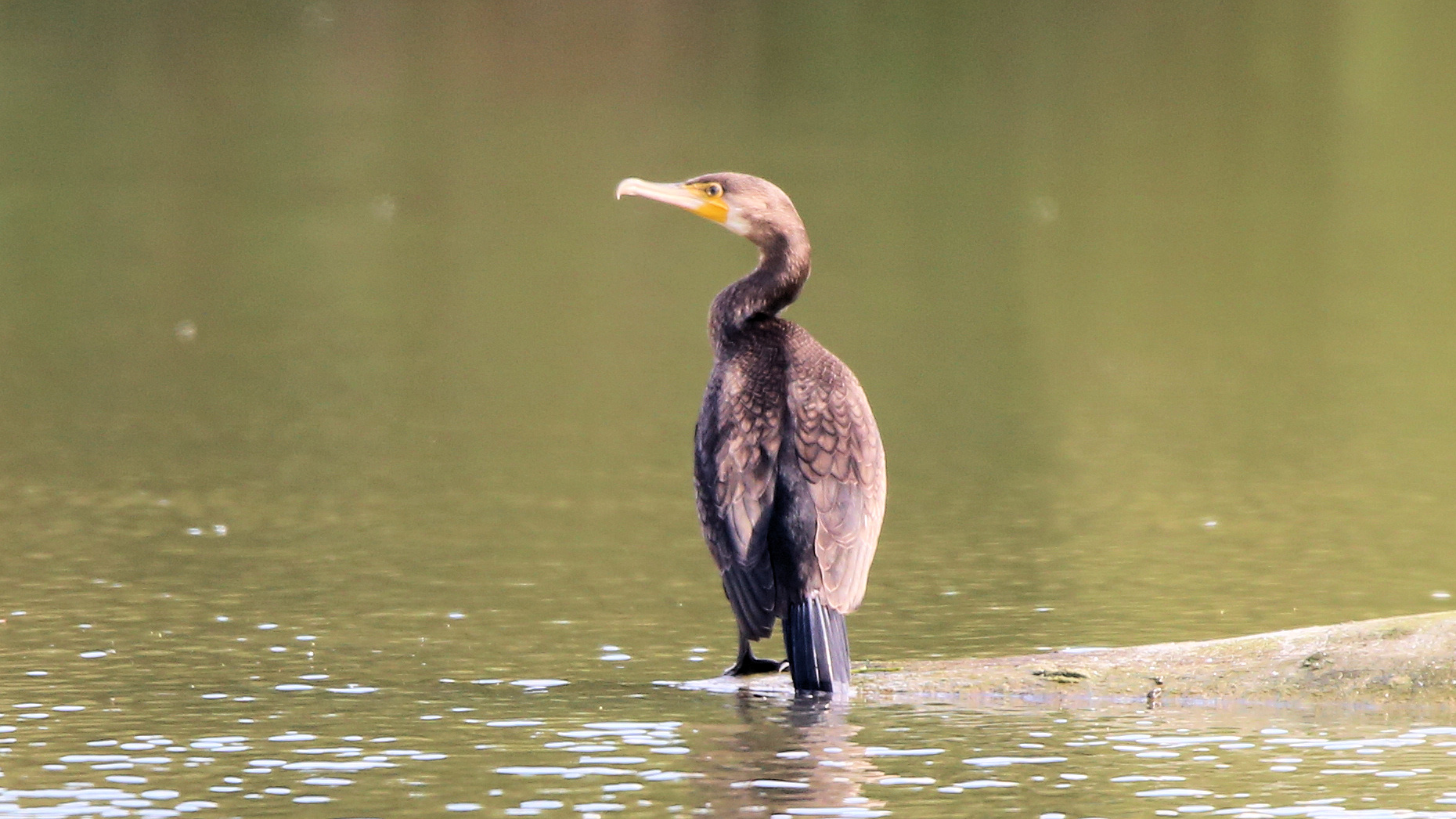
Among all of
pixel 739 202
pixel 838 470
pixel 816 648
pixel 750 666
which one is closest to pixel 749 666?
pixel 750 666

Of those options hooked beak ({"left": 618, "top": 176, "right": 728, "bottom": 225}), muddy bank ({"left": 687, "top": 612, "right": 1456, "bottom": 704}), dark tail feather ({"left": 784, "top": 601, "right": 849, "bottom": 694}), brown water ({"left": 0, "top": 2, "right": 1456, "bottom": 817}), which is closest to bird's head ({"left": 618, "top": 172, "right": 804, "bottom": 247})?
hooked beak ({"left": 618, "top": 176, "right": 728, "bottom": 225})

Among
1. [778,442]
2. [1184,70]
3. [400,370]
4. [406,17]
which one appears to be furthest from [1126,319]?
[406,17]

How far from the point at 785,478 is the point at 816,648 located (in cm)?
69

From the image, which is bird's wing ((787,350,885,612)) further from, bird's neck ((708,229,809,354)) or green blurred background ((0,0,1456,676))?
green blurred background ((0,0,1456,676))

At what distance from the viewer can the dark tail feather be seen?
862 cm

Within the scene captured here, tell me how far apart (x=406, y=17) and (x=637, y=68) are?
5972mm

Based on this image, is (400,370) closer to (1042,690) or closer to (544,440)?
(544,440)

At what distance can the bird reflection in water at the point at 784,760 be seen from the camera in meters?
7.43

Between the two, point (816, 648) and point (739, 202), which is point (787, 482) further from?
point (739, 202)

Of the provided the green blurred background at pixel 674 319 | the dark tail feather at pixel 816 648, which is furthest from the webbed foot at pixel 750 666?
the green blurred background at pixel 674 319

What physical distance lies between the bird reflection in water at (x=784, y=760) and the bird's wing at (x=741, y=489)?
1.13ft

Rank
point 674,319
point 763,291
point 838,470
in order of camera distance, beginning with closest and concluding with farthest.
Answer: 1. point 838,470
2. point 763,291
3. point 674,319

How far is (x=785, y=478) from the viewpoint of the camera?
29.9 feet

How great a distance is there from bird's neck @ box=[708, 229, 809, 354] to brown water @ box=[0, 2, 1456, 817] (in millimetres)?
1237
